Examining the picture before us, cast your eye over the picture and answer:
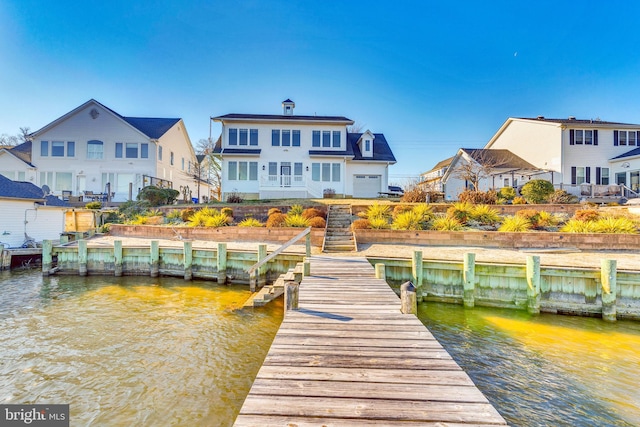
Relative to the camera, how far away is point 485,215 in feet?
50.1

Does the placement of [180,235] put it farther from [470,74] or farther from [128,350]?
[470,74]

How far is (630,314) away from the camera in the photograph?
778 cm

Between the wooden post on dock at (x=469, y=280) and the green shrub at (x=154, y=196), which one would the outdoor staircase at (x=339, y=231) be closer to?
the wooden post on dock at (x=469, y=280)

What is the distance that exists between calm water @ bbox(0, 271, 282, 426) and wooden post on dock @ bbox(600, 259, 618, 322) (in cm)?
867

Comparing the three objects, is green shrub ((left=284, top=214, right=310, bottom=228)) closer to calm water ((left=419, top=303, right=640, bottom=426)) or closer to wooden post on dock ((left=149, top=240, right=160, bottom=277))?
wooden post on dock ((left=149, top=240, right=160, bottom=277))

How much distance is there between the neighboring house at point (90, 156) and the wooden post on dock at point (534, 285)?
90.7 ft

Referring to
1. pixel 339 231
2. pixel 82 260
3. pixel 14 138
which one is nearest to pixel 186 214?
pixel 82 260

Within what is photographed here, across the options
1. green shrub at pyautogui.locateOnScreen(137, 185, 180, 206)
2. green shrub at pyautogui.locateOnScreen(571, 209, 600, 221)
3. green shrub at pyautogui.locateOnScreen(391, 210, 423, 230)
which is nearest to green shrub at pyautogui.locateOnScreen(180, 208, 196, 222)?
green shrub at pyautogui.locateOnScreen(137, 185, 180, 206)

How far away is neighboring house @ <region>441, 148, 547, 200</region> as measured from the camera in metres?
26.1

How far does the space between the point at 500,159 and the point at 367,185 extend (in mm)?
13691

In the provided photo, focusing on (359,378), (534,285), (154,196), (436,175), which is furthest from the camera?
(436,175)

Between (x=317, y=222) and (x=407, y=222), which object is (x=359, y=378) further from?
(x=407, y=222)

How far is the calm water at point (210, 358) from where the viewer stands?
15.3 ft

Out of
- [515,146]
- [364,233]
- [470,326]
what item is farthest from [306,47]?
[515,146]
